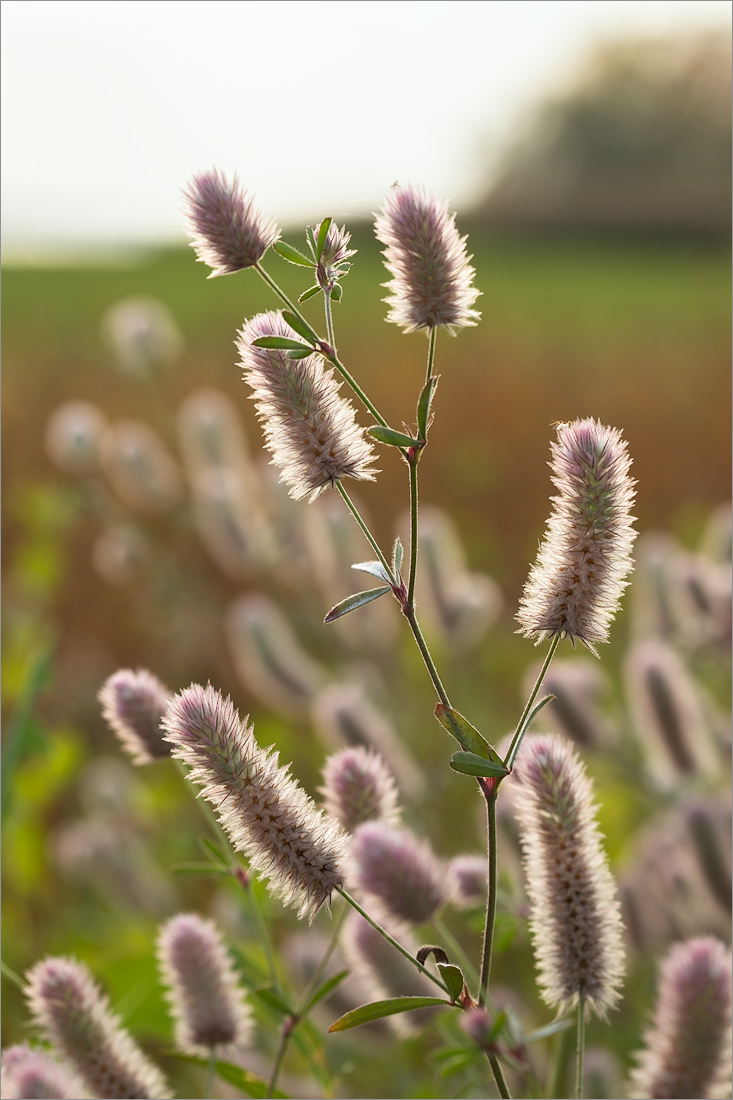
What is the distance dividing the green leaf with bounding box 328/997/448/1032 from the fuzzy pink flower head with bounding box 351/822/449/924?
0.19 m

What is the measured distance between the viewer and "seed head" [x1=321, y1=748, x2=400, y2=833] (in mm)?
968

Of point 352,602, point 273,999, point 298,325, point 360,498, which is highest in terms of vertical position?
point 360,498

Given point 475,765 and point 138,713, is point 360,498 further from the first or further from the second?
point 475,765

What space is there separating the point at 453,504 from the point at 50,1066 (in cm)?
460

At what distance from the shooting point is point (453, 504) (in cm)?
537

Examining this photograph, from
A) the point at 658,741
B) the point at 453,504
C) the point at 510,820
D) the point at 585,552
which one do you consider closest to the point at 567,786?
the point at 585,552

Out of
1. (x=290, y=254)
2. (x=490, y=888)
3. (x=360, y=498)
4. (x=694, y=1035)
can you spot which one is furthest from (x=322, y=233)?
(x=360, y=498)

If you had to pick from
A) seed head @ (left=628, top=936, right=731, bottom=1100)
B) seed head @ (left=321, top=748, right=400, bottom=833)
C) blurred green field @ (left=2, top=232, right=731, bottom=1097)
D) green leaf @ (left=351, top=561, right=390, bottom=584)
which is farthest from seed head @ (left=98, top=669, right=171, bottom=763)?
seed head @ (left=628, top=936, right=731, bottom=1100)

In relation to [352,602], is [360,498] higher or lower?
higher

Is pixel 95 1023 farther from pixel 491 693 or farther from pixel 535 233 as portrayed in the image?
pixel 535 233

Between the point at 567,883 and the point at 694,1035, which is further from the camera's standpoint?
the point at 694,1035

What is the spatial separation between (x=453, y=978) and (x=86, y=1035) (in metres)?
0.39

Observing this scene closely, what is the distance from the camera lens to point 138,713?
3.04 ft

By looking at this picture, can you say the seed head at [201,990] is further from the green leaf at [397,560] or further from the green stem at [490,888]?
the green leaf at [397,560]
